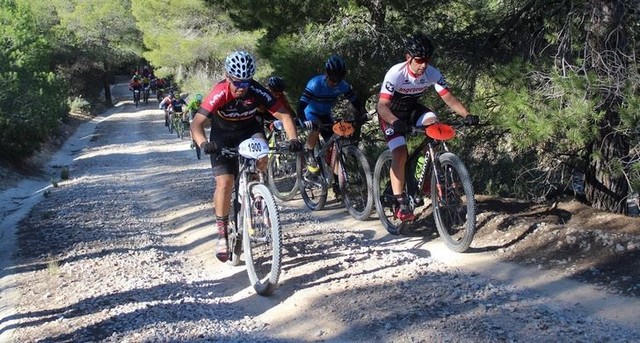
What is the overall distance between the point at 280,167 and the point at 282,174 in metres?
0.28

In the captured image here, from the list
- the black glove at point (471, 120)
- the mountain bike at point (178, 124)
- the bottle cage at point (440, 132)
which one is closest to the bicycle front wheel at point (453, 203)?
the bottle cage at point (440, 132)

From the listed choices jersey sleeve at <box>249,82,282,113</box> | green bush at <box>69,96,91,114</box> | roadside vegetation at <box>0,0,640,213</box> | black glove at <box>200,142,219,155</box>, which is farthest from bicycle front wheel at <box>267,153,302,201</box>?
green bush at <box>69,96,91,114</box>

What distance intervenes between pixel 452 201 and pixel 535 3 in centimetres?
268

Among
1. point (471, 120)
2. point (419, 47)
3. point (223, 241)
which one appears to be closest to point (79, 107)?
point (223, 241)

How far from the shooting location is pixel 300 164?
862cm

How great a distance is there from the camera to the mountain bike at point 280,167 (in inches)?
386

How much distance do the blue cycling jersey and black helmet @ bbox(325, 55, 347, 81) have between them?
0.22 m

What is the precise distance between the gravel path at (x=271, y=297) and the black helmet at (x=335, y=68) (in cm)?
185

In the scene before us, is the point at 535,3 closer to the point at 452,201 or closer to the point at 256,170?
the point at 452,201

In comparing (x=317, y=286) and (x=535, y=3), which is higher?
(x=535, y=3)

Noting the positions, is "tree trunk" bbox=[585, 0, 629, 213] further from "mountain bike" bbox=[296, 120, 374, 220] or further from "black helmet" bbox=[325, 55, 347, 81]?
"black helmet" bbox=[325, 55, 347, 81]

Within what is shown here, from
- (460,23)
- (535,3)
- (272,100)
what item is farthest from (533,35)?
(272,100)

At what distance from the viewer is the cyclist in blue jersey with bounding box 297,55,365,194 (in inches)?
293

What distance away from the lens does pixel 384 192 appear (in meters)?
6.70
